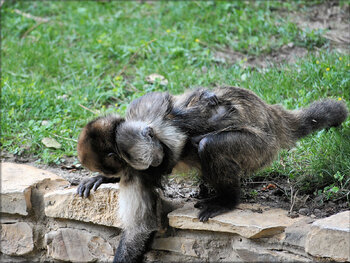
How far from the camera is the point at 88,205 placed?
160 inches

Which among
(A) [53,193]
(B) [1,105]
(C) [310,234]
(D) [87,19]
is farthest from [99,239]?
(D) [87,19]

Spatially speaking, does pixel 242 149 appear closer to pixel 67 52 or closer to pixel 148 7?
pixel 67 52

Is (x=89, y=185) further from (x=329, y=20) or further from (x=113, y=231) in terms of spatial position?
(x=329, y=20)

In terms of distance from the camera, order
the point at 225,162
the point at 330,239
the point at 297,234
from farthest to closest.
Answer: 1. the point at 225,162
2. the point at 297,234
3. the point at 330,239

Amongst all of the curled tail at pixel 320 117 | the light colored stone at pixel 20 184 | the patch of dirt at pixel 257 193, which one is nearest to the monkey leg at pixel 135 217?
the patch of dirt at pixel 257 193

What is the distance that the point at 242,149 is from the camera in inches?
143

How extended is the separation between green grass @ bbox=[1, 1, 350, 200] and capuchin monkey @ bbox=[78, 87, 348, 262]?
709mm

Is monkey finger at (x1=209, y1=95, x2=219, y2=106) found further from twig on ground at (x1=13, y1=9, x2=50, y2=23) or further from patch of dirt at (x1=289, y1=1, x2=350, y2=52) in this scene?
twig on ground at (x1=13, y1=9, x2=50, y2=23)

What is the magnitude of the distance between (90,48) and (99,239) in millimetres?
3778

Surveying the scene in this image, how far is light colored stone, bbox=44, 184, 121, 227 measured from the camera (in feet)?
13.1

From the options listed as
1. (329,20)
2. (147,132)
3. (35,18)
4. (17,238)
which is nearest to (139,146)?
(147,132)

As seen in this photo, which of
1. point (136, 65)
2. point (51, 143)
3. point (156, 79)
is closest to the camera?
point (51, 143)

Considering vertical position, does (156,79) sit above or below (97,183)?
above

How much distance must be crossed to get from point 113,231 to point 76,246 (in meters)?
0.39
